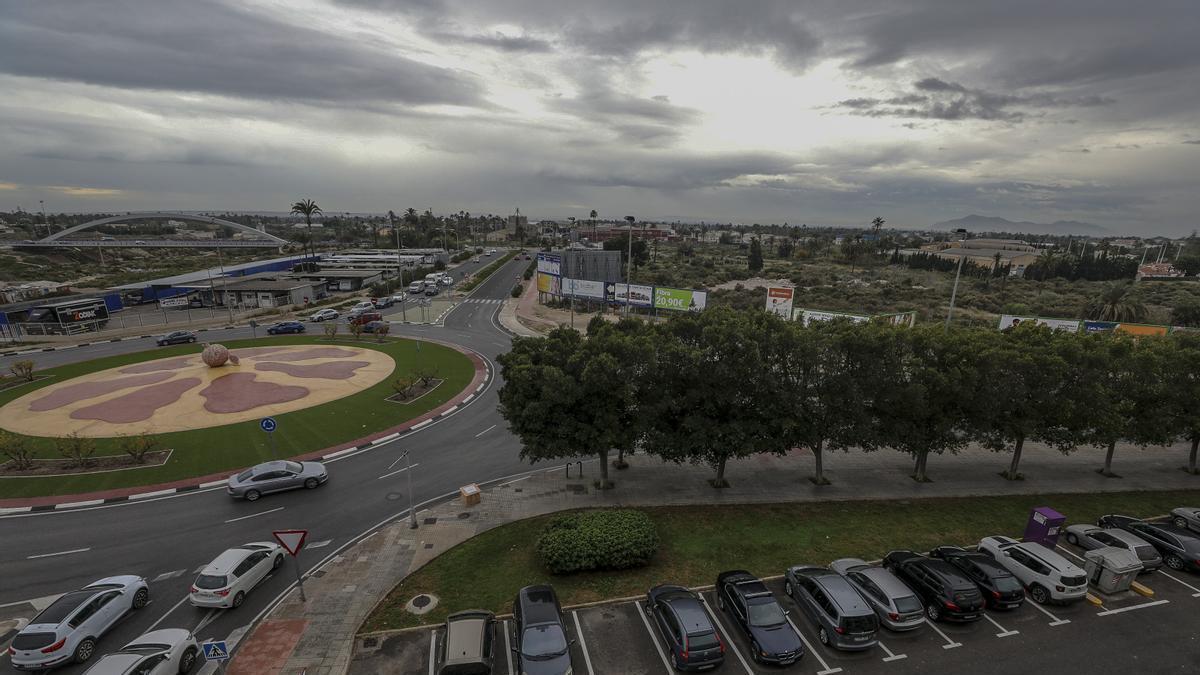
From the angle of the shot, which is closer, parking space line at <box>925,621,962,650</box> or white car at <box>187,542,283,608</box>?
parking space line at <box>925,621,962,650</box>

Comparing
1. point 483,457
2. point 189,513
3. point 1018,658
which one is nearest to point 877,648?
point 1018,658

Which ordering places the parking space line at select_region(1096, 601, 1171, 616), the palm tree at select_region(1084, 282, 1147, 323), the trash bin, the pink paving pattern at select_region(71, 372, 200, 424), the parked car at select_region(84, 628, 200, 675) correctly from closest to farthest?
the parked car at select_region(84, 628, 200, 675)
the parking space line at select_region(1096, 601, 1171, 616)
the trash bin
the pink paving pattern at select_region(71, 372, 200, 424)
the palm tree at select_region(1084, 282, 1147, 323)

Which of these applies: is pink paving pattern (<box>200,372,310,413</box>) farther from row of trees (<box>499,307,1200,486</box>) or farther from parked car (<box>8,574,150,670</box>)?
row of trees (<box>499,307,1200,486</box>)

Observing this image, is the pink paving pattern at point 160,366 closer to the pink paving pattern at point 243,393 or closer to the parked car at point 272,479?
the pink paving pattern at point 243,393

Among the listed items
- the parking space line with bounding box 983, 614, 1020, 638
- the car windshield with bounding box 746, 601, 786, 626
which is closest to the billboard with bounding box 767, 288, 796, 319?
the parking space line with bounding box 983, 614, 1020, 638

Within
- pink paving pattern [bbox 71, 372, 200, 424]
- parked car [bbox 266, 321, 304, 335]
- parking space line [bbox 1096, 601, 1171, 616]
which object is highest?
parked car [bbox 266, 321, 304, 335]

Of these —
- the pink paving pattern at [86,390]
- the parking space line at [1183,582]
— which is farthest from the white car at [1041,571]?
the pink paving pattern at [86,390]

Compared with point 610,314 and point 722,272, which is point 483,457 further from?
point 722,272
